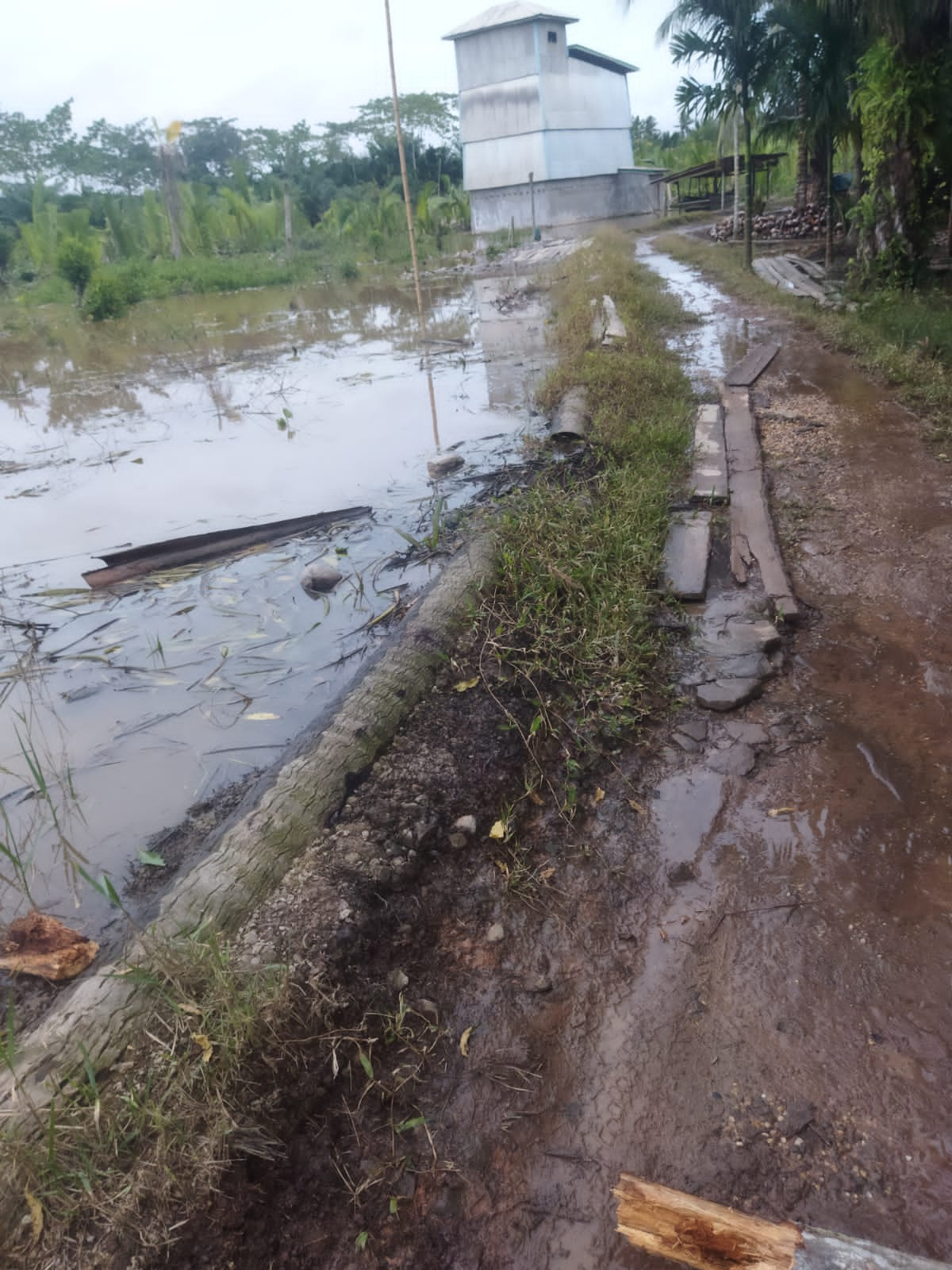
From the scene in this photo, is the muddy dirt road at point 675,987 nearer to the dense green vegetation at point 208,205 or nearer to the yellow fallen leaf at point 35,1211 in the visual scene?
the yellow fallen leaf at point 35,1211

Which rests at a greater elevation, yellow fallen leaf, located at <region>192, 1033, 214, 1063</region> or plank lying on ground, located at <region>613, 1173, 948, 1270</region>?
yellow fallen leaf, located at <region>192, 1033, 214, 1063</region>

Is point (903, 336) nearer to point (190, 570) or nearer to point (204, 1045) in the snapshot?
point (190, 570)

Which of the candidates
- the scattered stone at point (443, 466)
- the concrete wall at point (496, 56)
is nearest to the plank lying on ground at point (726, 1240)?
the scattered stone at point (443, 466)

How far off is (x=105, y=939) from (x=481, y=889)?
1.17 meters

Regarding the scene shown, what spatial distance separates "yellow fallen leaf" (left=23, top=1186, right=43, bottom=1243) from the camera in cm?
150

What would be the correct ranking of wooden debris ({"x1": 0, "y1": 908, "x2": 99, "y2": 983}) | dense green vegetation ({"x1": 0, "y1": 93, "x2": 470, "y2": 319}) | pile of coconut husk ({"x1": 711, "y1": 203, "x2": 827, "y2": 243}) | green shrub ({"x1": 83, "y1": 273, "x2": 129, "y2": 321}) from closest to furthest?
wooden debris ({"x1": 0, "y1": 908, "x2": 99, "y2": 983})
green shrub ({"x1": 83, "y1": 273, "x2": 129, "y2": 321})
pile of coconut husk ({"x1": 711, "y1": 203, "x2": 827, "y2": 243})
dense green vegetation ({"x1": 0, "y1": 93, "x2": 470, "y2": 319})

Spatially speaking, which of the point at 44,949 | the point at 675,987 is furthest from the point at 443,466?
the point at 675,987

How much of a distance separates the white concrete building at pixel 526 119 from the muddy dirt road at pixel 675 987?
27.7 m

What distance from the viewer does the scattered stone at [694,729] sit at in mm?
2998

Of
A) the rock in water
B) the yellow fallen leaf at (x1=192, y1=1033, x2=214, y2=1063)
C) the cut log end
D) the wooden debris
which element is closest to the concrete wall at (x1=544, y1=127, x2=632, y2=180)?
the rock in water

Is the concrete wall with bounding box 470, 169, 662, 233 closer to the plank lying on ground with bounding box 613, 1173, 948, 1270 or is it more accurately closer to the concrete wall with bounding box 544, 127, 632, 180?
the concrete wall with bounding box 544, 127, 632, 180

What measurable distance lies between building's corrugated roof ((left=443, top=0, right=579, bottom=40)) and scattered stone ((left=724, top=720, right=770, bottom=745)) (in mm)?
29553

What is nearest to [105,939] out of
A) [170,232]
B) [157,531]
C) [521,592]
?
[521,592]

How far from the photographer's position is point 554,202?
88.9 ft
